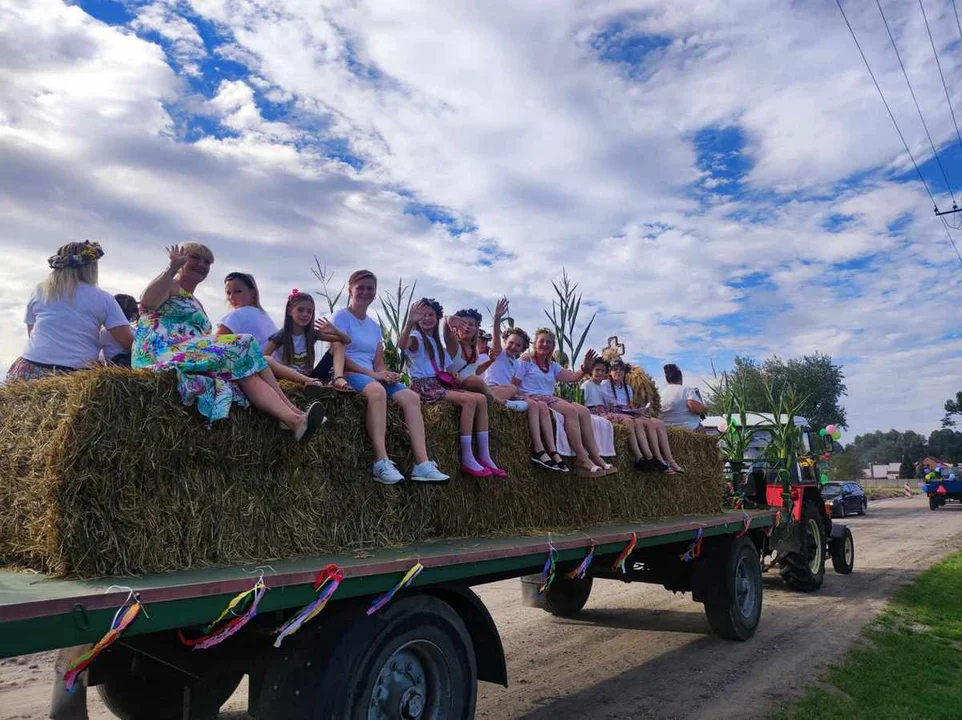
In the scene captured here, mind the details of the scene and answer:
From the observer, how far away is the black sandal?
18.9 feet

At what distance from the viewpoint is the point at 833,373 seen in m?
50.5

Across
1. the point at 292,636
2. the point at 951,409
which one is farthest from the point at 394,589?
the point at 951,409

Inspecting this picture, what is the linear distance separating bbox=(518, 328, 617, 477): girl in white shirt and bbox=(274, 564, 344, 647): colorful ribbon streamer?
10.7 ft

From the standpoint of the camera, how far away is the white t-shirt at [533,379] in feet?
22.8

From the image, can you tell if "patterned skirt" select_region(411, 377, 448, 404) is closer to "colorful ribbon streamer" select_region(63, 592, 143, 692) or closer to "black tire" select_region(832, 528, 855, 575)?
"colorful ribbon streamer" select_region(63, 592, 143, 692)

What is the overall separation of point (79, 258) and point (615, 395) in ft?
18.1

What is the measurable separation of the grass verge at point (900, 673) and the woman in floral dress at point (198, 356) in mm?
3921

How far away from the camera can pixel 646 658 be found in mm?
6695

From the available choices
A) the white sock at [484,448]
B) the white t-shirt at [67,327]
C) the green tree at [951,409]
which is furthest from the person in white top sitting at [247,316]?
the green tree at [951,409]

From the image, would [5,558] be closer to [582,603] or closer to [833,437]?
[582,603]

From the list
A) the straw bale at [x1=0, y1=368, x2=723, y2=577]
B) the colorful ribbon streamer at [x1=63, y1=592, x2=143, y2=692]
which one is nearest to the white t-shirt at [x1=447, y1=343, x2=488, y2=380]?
the straw bale at [x1=0, y1=368, x2=723, y2=577]

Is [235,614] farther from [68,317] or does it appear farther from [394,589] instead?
[68,317]

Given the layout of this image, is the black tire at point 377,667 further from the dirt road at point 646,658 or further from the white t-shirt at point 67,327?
the white t-shirt at point 67,327

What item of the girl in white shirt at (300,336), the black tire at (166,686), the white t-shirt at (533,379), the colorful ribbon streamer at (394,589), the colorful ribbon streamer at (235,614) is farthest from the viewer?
the white t-shirt at (533,379)
